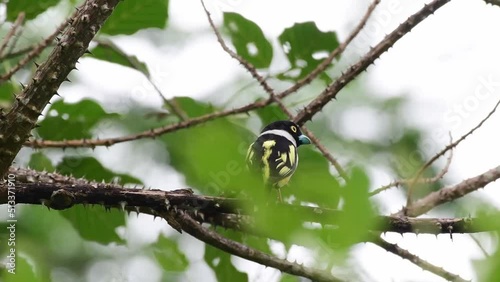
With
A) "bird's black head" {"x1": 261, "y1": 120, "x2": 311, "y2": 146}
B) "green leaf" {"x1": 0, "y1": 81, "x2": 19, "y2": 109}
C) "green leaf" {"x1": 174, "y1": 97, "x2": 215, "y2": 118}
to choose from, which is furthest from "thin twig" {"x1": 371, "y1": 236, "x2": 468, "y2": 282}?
"green leaf" {"x1": 0, "y1": 81, "x2": 19, "y2": 109}

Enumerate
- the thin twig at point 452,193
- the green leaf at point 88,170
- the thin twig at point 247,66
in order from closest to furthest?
the thin twig at point 452,193 < the thin twig at point 247,66 < the green leaf at point 88,170

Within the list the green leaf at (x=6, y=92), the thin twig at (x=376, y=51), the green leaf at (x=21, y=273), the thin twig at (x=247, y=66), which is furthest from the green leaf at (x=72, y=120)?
the green leaf at (x=21, y=273)

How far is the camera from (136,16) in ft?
7.03

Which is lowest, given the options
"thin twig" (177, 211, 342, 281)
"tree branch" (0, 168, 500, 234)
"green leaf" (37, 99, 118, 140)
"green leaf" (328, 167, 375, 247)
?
"green leaf" (328, 167, 375, 247)

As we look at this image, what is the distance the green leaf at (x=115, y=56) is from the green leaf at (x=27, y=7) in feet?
0.91

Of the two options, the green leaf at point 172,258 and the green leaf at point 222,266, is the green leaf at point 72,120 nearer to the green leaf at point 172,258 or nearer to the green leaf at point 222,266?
the green leaf at point 222,266

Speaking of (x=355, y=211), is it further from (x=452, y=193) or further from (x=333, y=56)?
(x=333, y=56)

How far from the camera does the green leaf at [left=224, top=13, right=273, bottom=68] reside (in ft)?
6.96

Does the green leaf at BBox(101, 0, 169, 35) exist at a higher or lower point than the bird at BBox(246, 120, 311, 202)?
higher

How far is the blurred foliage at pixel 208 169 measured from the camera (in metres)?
0.49

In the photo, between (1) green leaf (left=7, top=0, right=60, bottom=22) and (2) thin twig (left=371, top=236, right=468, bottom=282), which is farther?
(1) green leaf (left=7, top=0, right=60, bottom=22)

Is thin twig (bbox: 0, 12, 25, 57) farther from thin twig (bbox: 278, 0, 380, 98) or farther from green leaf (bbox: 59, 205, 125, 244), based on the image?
thin twig (bbox: 278, 0, 380, 98)

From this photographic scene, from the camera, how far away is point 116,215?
6.72 feet

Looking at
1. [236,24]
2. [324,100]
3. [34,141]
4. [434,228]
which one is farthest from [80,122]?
[434,228]
